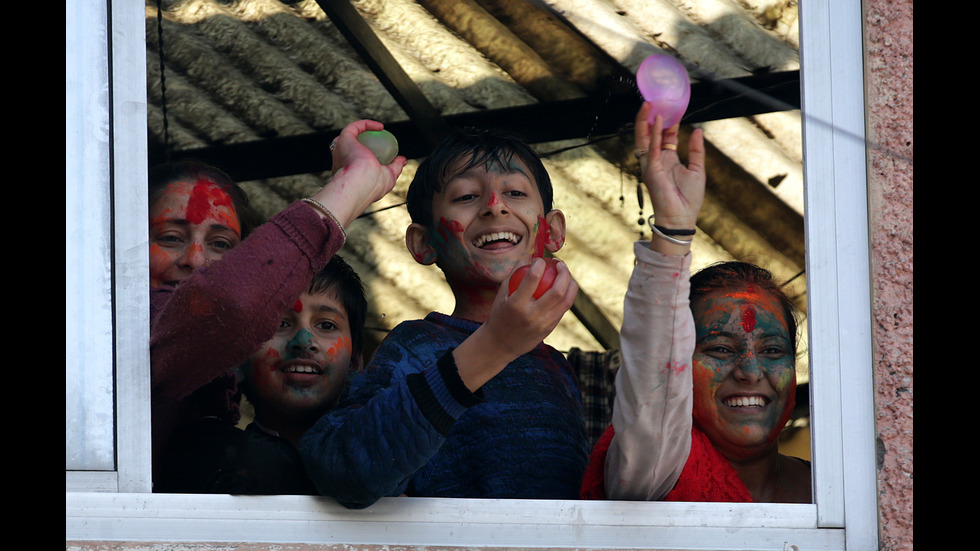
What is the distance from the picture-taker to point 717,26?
295 cm

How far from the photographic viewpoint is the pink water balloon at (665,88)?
2258mm

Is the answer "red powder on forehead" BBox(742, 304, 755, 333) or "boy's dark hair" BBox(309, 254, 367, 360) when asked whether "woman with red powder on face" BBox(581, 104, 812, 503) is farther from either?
"boy's dark hair" BBox(309, 254, 367, 360)

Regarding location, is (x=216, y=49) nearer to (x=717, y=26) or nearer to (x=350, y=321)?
(x=350, y=321)

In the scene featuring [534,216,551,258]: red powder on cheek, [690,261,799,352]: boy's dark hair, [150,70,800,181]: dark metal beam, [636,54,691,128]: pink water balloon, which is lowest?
[690,261,799,352]: boy's dark hair

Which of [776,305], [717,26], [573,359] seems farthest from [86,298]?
[717,26]

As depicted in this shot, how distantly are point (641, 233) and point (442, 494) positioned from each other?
3.73 ft

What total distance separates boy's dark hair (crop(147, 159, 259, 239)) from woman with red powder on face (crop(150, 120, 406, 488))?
0.29 metres

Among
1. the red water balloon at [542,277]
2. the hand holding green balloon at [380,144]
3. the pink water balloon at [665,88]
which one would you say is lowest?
the red water balloon at [542,277]

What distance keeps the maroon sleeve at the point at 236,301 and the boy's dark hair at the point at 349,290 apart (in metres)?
0.54

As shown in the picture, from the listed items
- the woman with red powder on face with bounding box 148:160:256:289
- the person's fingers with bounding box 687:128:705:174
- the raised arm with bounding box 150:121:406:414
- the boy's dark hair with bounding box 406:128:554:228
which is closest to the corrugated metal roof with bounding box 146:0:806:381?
the woman with red powder on face with bounding box 148:160:256:289

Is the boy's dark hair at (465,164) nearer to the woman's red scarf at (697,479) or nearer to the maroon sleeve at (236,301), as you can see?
the maroon sleeve at (236,301)

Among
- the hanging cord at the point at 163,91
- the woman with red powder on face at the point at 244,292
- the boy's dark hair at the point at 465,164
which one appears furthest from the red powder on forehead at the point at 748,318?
the hanging cord at the point at 163,91

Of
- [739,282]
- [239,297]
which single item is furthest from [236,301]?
[739,282]

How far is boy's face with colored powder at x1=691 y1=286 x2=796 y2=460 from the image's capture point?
2.52 metres
